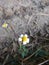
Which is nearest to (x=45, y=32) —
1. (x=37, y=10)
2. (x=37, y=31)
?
(x=37, y=31)

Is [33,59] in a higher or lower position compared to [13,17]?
lower

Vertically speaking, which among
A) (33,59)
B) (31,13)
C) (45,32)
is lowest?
(33,59)

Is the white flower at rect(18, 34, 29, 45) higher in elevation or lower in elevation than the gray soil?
lower

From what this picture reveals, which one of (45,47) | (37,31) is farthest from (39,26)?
(45,47)

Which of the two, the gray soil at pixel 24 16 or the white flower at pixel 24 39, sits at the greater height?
the gray soil at pixel 24 16

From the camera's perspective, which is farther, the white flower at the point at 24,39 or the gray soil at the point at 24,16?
the gray soil at the point at 24,16

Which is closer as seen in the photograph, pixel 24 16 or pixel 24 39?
pixel 24 39

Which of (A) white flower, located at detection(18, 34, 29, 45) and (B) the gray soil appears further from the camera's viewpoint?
(B) the gray soil

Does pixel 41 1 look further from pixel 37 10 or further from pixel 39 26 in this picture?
pixel 39 26

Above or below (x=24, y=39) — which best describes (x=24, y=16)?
above

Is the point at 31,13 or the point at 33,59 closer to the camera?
the point at 33,59

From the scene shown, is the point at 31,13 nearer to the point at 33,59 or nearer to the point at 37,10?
the point at 37,10
